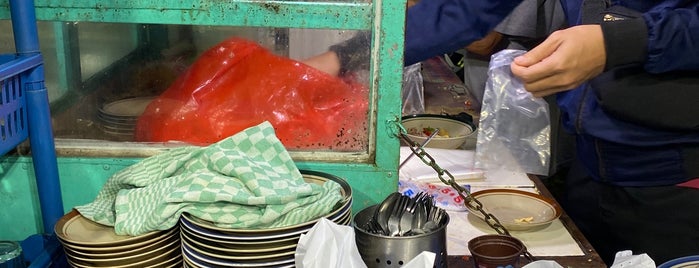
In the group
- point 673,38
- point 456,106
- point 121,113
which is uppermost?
point 673,38

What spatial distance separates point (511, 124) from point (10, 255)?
1.54 metres

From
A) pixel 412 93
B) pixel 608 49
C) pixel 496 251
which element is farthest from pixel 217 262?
pixel 412 93

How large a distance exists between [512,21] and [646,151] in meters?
0.89

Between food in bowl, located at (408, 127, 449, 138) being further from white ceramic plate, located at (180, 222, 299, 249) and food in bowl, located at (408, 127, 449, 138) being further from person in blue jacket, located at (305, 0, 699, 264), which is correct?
white ceramic plate, located at (180, 222, 299, 249)

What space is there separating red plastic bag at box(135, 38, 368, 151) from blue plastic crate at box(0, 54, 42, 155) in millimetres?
241

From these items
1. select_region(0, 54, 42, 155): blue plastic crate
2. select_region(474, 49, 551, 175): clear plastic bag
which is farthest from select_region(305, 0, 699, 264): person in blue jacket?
select_region(0, 54, 42, 155): blue plastic crate

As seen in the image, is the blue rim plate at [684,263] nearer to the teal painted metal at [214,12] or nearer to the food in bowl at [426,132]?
the teal painted metal at [214,12]

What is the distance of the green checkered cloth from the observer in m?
1.03

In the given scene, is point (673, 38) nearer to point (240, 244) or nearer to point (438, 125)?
point (438, 125)

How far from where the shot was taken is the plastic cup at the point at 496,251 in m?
1.17

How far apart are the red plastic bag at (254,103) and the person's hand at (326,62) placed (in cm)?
1

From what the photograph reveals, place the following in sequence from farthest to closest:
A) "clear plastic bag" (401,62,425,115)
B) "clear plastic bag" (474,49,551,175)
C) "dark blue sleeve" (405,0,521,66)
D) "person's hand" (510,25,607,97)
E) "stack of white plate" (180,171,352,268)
Answer: "clear plastic bag" (401,62,425,115) < "clear plastic bag" (474,49,551,175) < "dark blue sleeve" (405,0,521,66) < "person's hand" (510,25,607,97) < "stack of white plate" (180,171,352,268)

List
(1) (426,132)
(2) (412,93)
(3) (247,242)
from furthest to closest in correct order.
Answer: (2) (412,93)
(1) (426,132)
(3) (247,242)

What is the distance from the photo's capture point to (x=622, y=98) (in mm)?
1629
